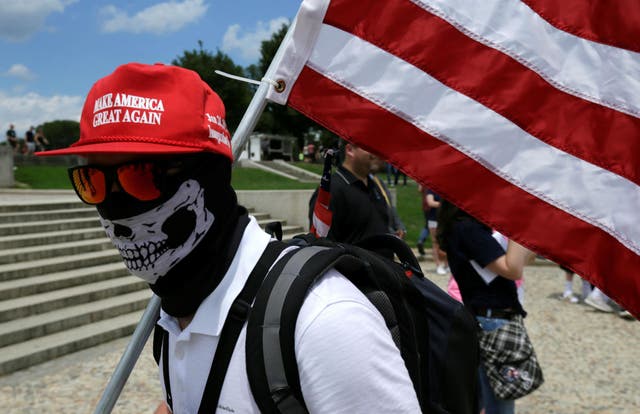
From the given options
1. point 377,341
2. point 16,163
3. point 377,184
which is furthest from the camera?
point 16,163

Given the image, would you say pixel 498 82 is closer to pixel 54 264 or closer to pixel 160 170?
pixel 160 170

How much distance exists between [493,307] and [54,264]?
6.56 m

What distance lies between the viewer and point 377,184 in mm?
4586

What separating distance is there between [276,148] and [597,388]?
42.6m

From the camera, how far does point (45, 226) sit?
→ 29.0ft

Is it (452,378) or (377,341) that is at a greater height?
(377,341)

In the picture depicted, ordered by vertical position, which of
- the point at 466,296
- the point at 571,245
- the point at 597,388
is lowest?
the point at 597,388

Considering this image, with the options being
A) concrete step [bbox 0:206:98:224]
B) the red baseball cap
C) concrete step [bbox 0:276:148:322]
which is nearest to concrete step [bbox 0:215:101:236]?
concrete step [bbox 0:206:98:224]

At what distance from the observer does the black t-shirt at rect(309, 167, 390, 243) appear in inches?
156

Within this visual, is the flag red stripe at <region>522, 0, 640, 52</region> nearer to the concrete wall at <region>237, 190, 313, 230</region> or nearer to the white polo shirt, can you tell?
the white polo shirt

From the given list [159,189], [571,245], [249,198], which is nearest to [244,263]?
[159,189]

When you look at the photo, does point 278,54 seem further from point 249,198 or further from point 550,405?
point 249,198

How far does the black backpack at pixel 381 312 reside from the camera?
1.21m

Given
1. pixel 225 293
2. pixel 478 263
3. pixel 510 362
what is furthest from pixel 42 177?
pixel 225 293
